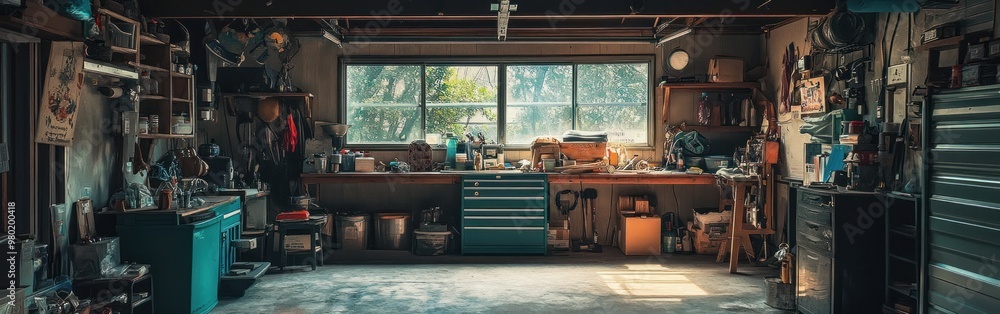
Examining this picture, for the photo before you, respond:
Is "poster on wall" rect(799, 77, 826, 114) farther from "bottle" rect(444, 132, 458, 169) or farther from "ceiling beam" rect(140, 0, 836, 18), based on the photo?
"bottle" rect(444, 132, 458, 169)

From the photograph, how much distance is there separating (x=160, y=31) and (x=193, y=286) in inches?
88.3

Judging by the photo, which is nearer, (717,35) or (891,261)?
(891,261)

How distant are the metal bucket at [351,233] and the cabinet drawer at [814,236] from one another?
4.78 meters

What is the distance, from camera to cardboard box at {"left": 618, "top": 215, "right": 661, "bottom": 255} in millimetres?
8438

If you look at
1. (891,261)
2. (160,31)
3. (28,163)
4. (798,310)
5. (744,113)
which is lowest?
(798,310)

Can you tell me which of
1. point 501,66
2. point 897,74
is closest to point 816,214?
point 897,74

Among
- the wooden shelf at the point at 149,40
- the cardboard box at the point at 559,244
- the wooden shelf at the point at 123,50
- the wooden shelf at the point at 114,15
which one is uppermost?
the wooden shelf at the point at 114,15

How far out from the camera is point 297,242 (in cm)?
764

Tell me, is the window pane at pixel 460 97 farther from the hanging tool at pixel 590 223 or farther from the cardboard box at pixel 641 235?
the cardboard box at pixel 641 235

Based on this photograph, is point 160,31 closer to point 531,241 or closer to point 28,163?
point 28,163

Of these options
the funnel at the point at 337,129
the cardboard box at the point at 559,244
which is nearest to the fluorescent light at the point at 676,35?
the cardboard box at the point at 559,244

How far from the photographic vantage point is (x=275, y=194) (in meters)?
8.71

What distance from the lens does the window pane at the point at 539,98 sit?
908 cm

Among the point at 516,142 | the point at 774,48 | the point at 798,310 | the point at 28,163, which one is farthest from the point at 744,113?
the point at 28,163
